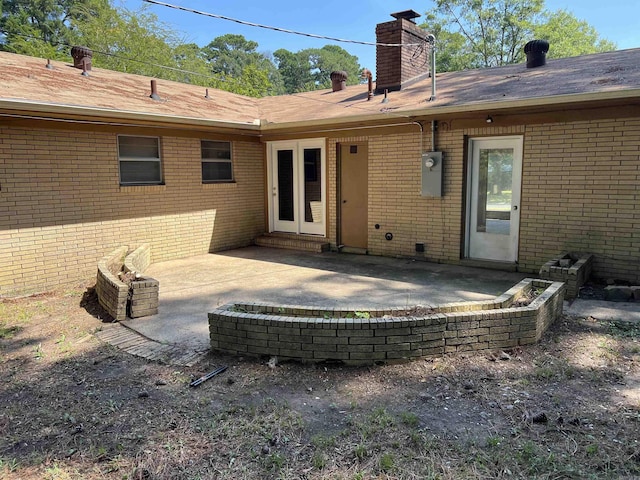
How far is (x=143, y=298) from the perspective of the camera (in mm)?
5695

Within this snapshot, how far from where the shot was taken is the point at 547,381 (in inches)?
152

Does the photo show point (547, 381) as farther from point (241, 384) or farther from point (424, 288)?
point (424, 288)

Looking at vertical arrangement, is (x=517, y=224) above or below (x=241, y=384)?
above

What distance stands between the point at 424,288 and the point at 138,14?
3071 centimetres

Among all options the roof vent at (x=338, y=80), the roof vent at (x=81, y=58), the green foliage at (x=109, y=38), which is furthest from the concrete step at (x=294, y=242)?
the green foliage at (x=109, y=38)

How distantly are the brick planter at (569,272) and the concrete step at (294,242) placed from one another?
196 inches

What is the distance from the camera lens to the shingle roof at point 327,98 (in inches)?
284

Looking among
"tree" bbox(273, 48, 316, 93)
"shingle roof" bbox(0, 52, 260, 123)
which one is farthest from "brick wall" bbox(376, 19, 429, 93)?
"tree" bbox(273, 48, 316, 93)

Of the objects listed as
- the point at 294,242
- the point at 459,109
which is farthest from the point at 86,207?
the point at 459,109

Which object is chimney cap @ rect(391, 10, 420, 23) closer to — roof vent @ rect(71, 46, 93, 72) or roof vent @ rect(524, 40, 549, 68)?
roof vent @ rect(524, 40, 549, 68)

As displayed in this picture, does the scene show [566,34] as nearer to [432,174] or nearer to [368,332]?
[432,174]

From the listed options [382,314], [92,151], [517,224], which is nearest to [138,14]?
[92,151]

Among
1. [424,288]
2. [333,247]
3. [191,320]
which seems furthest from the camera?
[333,247]

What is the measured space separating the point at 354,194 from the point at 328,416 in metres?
7.02
